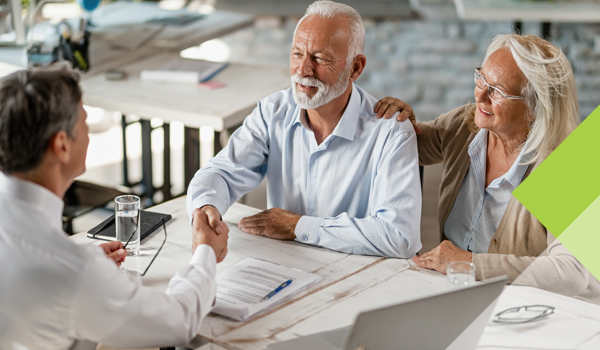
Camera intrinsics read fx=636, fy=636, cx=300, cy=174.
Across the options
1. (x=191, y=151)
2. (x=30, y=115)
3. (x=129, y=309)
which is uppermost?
(x=30, y=115)

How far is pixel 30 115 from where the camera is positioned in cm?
112

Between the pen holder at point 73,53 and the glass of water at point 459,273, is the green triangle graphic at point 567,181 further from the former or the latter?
the pen holder at point 73,53

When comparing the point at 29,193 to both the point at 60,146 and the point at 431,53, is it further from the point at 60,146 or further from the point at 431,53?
the point at 431,53

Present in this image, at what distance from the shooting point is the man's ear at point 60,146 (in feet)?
3.78

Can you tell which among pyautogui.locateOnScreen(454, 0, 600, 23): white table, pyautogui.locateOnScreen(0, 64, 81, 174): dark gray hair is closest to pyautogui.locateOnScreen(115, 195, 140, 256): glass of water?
pyautogui.locateOnScreen(0, 64, 81, 174): dark gray hair

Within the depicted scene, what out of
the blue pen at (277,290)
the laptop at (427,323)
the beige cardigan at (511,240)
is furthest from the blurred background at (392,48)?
the laptop at (427,323)

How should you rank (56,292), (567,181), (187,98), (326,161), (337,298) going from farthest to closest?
1. (187,98)
2. (326,161)
3. (567,181)
4. (337,298)
5. (56,292)

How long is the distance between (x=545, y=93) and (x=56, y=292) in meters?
1.41

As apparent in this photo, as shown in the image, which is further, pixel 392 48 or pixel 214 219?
pixel 392 48

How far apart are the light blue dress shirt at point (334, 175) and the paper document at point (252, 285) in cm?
21

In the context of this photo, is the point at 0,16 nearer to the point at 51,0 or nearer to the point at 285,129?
the point at 51,0

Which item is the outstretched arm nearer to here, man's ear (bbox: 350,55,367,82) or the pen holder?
man's ear (bbox: 350,55,367,82)

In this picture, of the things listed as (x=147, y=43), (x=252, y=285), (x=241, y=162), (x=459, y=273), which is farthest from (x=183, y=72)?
(x=459, y=273)

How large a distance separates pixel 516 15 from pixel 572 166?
92.9 inches
